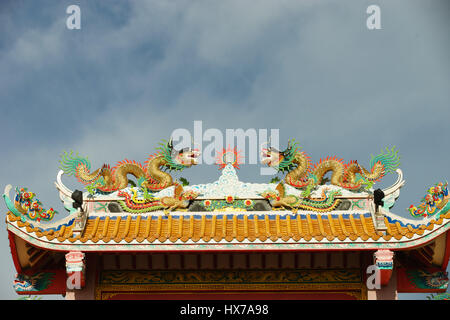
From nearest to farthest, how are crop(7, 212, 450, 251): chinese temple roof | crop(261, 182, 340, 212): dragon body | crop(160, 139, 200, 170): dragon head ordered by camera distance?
crop(7, 212, 450, 251): chinese temple roof, crop(261, 182, 340, 212): dragon body, crop(160, 139, 200, 170): dragon head

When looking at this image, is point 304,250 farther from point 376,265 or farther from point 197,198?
point 197,198

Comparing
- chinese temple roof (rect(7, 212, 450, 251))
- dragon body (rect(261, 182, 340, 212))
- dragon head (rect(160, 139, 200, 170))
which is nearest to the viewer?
chinese temple roof (rect(7, 212, 450, 251))

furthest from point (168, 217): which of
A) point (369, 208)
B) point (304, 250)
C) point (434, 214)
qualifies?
point (434, 214)

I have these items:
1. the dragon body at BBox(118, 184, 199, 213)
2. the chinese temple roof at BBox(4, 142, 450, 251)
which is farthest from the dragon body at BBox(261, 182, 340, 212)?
the dragon body at BBox(118, 184, 199, 213)

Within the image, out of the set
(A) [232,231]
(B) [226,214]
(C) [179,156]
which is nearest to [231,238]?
(A) [232,231]

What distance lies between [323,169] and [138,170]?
13.7 ft

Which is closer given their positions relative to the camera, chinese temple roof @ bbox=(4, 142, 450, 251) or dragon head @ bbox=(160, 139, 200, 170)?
chinese temple roof @ bbox=(4, 142, 450, 251)

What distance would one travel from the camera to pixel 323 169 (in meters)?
15.8

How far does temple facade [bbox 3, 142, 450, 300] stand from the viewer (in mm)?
13758

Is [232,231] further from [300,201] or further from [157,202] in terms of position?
[157,202]

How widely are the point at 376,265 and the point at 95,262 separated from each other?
5.81m

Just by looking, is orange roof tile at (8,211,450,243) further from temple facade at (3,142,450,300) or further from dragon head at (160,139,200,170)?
dragon head at (160,139,200,170)

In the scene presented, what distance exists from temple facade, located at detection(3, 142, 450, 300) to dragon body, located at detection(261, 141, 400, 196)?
3cm

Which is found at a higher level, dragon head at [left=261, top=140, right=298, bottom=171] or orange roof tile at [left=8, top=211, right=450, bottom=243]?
dragon head at [left=261, top=140, right=298, bottom=171]
